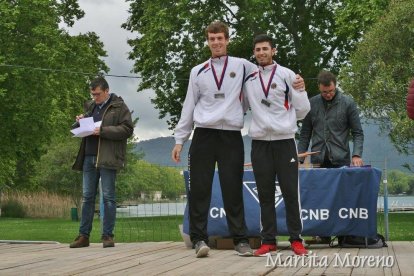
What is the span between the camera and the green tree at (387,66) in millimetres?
26672

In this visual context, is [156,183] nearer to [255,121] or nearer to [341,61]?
[255,121]

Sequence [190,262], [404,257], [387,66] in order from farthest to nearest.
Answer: [387,66] → [404,257] → [190,262]

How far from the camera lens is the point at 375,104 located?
1076 inches

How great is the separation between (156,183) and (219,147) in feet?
32.3

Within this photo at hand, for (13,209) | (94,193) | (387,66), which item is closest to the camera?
(94,193)

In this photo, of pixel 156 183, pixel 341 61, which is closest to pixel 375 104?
pixel 341 61

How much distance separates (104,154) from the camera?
902cm

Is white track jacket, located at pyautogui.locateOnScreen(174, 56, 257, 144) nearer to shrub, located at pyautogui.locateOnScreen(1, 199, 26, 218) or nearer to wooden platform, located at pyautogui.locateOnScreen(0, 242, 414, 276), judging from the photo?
wooden platform, located at pyautogui.locateOnScreen(0, 242, 414, 276)

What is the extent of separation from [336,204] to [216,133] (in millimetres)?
1809

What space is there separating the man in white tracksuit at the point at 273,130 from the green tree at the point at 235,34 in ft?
A: 79.7

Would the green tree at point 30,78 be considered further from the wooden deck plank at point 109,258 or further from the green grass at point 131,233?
the wooden deck plank at point 109,258

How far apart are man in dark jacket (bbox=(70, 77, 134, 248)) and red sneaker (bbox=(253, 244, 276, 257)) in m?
2.33

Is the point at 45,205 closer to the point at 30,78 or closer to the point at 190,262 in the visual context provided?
the point at 30,78

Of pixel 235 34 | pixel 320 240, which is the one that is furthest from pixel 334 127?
pixel 235 34
